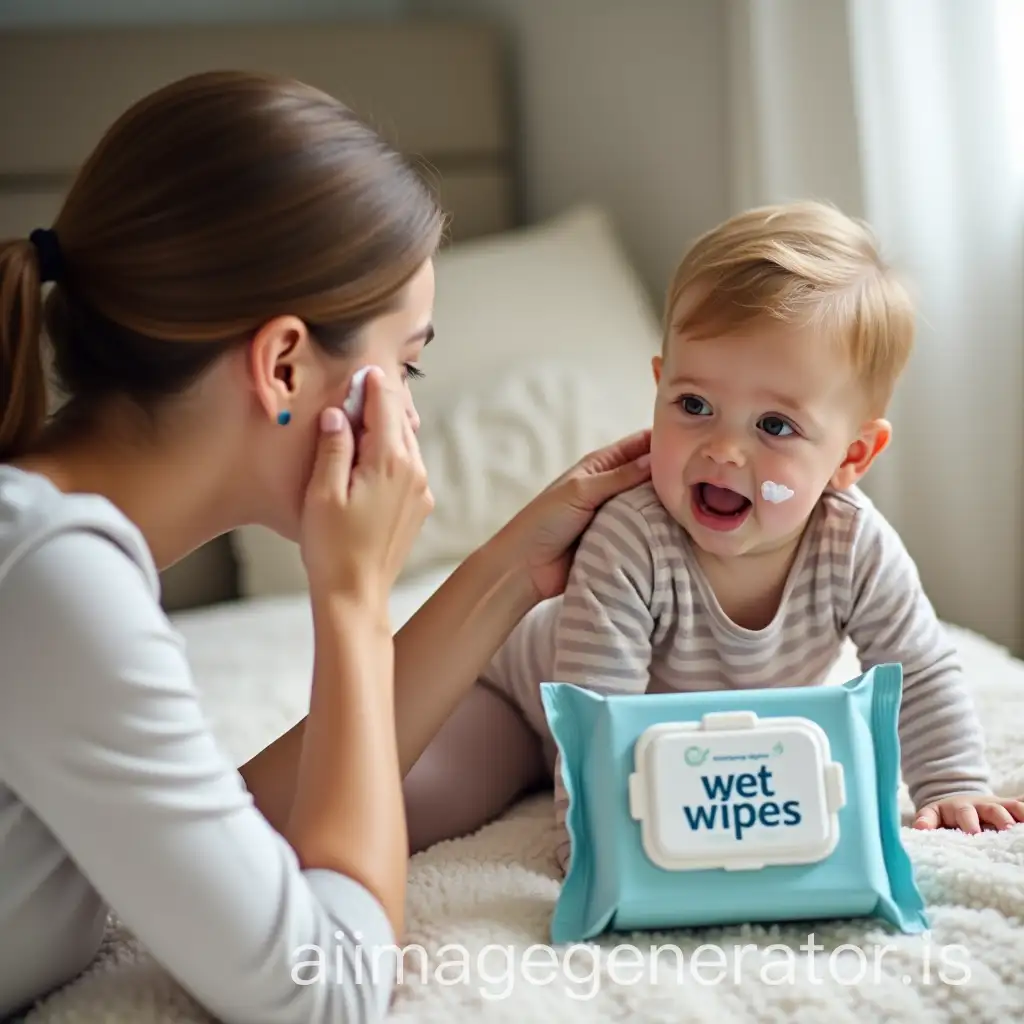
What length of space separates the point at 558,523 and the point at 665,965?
17.9 inches

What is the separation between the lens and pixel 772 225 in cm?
116

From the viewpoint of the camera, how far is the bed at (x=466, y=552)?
85 cm

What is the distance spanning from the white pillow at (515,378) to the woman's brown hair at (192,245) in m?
0.99

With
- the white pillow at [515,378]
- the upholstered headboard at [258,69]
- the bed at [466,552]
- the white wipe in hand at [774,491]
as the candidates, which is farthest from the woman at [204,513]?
the upholstered headboard at [258,69]

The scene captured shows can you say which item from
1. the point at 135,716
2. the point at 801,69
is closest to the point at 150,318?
the point at 135,716

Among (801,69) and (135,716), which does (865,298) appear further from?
(801,69)

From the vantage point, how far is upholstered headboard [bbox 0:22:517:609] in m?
2.21

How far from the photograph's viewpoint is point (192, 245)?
2.88 ft

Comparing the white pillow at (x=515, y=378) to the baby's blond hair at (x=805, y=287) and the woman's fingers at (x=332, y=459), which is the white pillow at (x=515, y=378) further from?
the woman's fingers at (x=332, y=459)

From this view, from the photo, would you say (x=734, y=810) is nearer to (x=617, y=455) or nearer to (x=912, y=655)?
(x=912, y=655)

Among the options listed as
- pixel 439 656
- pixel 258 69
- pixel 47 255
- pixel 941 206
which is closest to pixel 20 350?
pixel 47 255

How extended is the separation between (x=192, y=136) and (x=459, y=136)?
60.9 inches

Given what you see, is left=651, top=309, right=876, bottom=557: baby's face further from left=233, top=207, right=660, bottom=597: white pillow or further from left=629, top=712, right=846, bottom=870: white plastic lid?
left=233, top=207, right=660, bottom=597: white pillow

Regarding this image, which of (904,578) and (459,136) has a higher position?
(459,136)
